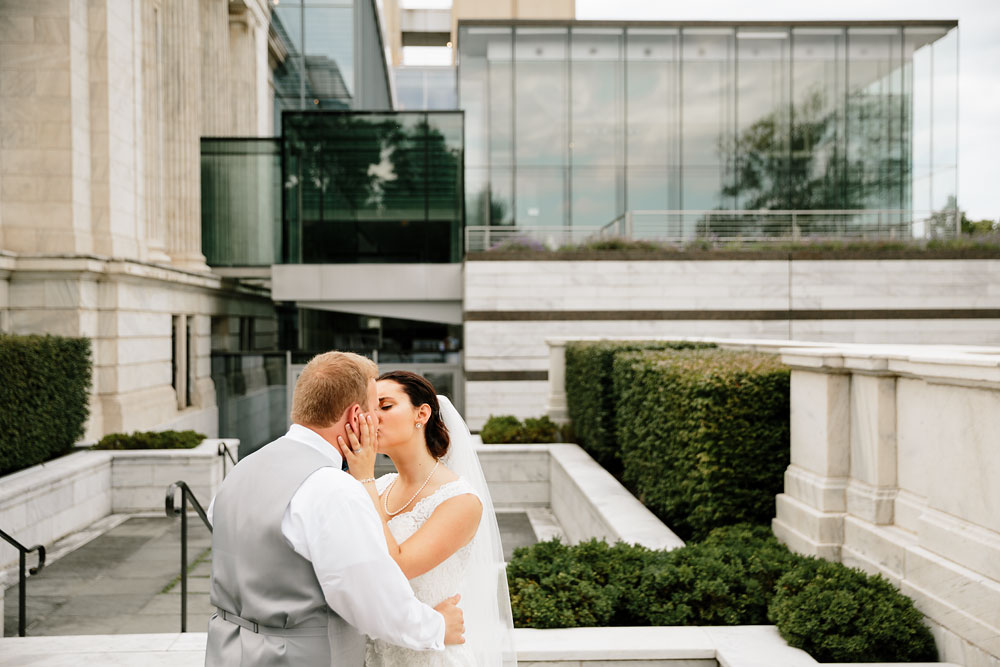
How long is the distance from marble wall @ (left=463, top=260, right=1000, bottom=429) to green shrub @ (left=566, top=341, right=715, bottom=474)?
6.08 meters

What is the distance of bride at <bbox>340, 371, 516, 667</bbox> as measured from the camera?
2.45 metres

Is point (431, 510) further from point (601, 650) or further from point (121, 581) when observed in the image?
point (121, 581)

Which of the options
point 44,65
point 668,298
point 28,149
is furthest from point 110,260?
point 668,298

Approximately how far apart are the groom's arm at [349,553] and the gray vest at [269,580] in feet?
0.18

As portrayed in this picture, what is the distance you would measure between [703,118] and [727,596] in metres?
23.4

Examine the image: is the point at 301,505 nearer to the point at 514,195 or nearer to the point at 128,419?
the point at 128,419

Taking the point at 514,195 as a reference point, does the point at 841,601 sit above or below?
below

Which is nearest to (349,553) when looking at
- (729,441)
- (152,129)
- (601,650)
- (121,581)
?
(601,650)

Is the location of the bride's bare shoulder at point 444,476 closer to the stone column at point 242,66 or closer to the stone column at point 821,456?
the stone column at point 821,456

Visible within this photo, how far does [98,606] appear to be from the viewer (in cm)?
718

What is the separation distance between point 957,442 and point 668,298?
50.7ft


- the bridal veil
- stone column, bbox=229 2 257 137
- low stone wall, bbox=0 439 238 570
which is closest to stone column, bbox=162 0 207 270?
stone column, bbox=229 2 257 137

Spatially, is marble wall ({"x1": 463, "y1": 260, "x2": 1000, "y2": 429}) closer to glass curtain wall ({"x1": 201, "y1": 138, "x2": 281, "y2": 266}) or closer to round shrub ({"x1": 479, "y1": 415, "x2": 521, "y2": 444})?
round shrub ({"x1": 479, "y1": 415, "x2": 521, "y2": 444})

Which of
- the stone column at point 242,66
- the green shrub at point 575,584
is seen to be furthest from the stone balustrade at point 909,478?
the stone column at point 242,66
